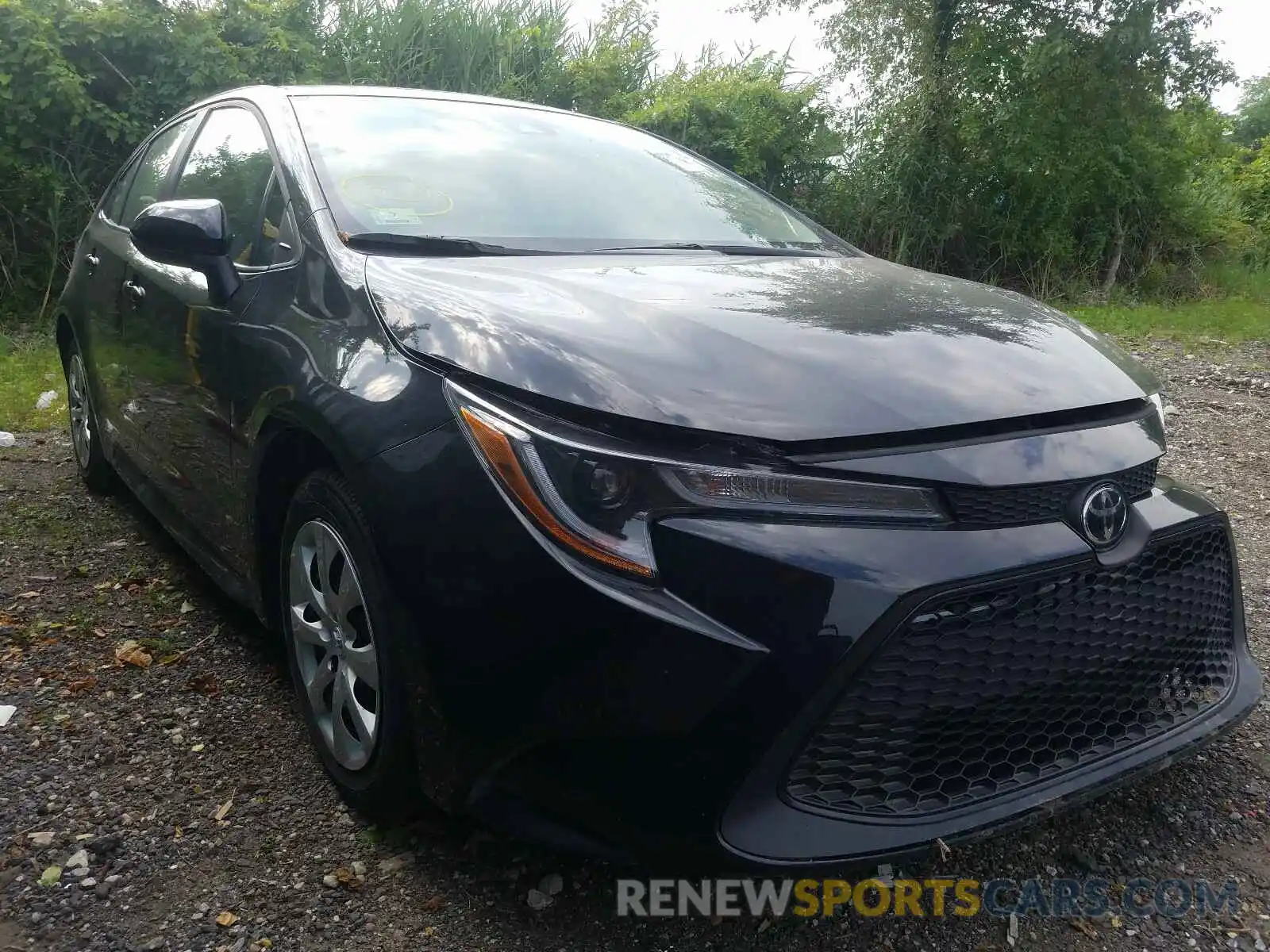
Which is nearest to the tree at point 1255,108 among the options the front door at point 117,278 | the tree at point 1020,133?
the tree at point 1020,133

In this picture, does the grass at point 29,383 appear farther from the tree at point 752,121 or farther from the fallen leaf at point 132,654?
the tree at point 752,121

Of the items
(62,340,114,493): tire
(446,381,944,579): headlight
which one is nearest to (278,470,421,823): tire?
(446,381,944,579): headlight

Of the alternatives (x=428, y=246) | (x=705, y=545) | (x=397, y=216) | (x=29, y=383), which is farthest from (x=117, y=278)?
(x=29, y=383)

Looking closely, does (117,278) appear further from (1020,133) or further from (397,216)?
(1020,133)

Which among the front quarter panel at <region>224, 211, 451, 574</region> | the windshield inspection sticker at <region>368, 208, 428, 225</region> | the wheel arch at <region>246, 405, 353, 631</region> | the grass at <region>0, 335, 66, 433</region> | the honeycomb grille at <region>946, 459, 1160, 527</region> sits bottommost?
the grass at <region>0, 335, 66, 433</region>

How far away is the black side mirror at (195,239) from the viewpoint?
229 cm

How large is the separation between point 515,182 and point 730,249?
593 mm

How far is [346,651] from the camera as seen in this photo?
6.54 ft

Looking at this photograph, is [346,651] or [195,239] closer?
[346,651]

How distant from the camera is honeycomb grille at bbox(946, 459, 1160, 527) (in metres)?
1.56

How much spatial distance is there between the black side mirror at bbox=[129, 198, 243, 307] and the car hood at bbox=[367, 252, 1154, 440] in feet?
1.66

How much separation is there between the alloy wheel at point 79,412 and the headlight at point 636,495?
306 cm

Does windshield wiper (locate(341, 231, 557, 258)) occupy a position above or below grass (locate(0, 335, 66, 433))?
above

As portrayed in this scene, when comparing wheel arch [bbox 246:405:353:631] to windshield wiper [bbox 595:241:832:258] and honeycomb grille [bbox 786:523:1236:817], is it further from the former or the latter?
honeycomb grille [bbox 786:523:1236:817]
